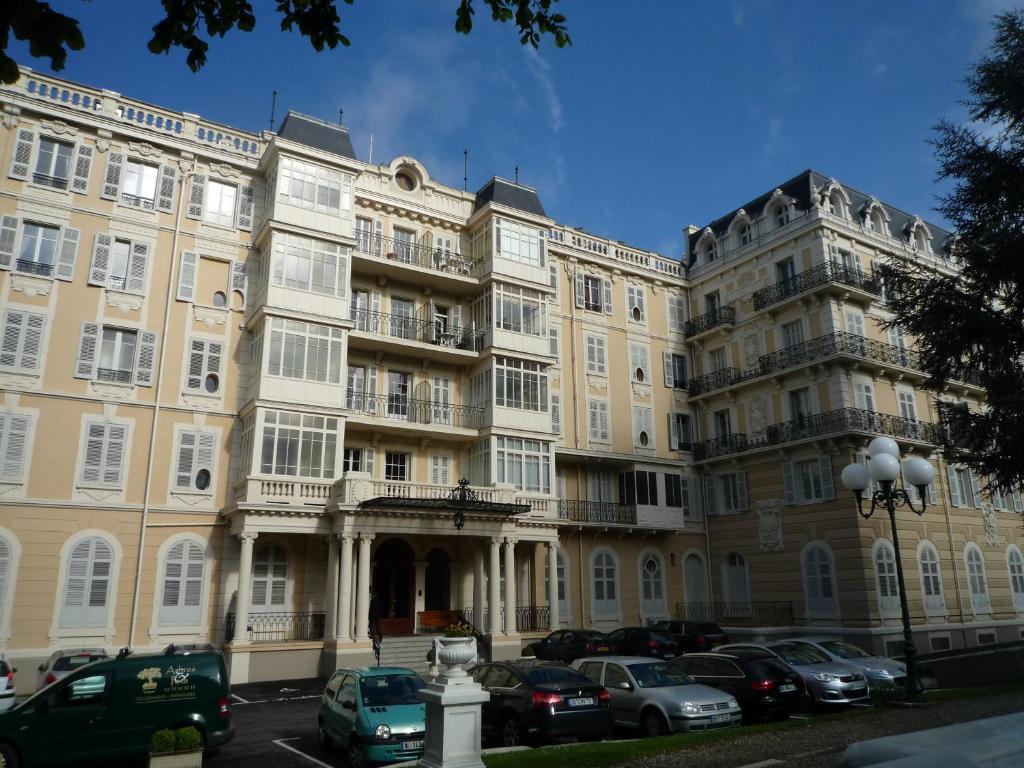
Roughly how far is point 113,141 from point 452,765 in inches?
958

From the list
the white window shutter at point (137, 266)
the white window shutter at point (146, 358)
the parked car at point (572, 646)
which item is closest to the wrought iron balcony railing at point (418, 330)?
the white window shutter at point (146, 358)

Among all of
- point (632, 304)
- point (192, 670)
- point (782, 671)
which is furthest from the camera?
point (632, 304)

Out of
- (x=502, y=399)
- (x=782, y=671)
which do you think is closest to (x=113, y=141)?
(x=502, y=399)

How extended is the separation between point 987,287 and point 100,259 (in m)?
25.9

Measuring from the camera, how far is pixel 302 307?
84.1 feet

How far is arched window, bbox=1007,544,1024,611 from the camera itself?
1330 inches

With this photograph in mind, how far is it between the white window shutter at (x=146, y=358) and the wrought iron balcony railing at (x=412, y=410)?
642 centimetres

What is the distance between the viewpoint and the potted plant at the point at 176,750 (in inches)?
422

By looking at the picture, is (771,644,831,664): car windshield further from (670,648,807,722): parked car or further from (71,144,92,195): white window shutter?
(71,144,92,195): white window shutter

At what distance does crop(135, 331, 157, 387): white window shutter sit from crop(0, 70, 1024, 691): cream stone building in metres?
0.09

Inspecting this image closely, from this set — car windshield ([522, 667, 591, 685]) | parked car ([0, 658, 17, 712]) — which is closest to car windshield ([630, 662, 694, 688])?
car windshield ([522, 667, 591, 685])

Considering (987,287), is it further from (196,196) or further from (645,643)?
(196,196)

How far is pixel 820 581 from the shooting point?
95.5 ft

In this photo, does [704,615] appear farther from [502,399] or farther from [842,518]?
[502,399]
